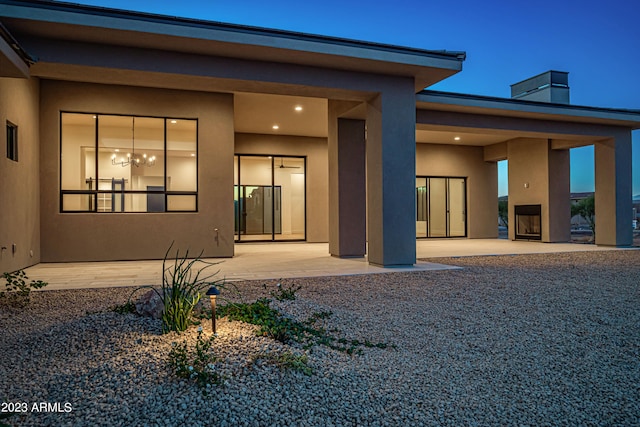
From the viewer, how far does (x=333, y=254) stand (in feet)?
31.0

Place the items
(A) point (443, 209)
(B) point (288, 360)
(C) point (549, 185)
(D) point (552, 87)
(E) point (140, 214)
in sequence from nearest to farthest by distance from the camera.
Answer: (B) point (288, 360) → (E) point (140, 214) → (D) point (552, 87) → (C) point (549, 185) → (A) point (443, 209)

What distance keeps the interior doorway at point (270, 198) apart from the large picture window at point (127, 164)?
4.63 m

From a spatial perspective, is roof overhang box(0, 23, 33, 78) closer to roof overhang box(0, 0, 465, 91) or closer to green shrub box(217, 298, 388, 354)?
roof overhang box(0, 0, 465, 91)

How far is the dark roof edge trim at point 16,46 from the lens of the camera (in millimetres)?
4596

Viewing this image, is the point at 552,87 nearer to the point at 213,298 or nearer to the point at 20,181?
the point at 213,298

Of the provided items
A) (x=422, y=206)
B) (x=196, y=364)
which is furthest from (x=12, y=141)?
(x=422, y=206)

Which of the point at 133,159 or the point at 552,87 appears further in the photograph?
the point at 552,87

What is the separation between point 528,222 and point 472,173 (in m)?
2.86

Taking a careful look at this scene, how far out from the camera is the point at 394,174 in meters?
7.43

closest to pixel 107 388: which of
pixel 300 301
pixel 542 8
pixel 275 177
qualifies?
pixel 300 301

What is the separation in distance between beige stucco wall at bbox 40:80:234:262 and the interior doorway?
451 centimetres

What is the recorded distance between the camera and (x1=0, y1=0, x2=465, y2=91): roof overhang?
533cm

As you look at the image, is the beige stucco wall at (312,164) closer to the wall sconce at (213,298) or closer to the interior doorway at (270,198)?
the interior doorway at (270,198)

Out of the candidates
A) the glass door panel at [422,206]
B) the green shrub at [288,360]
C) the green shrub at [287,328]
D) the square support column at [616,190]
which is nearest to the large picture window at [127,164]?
the green shrub at [287,328]
